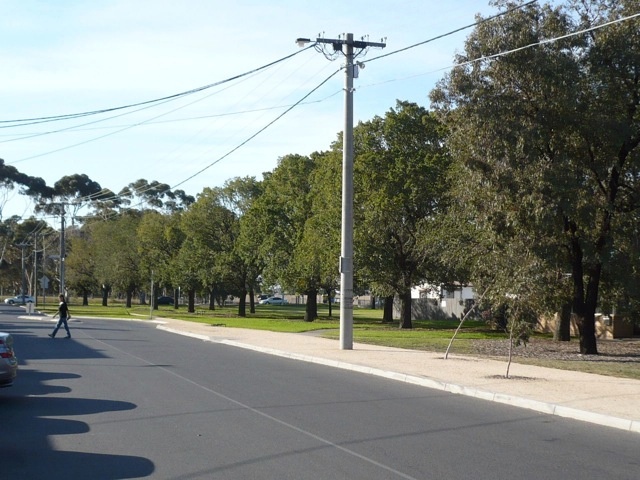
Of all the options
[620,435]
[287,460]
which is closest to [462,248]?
[620,435]

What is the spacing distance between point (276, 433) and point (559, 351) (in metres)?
18.7

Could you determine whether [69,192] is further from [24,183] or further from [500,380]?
[500,380]

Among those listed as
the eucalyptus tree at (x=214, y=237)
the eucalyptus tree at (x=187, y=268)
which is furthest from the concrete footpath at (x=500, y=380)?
the eucalyptus tree at (x=187, y=268)

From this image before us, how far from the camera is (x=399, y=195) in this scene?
39031 millimetres

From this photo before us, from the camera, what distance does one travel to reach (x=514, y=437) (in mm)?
10852

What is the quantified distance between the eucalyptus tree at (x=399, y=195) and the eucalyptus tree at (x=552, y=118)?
13814mm

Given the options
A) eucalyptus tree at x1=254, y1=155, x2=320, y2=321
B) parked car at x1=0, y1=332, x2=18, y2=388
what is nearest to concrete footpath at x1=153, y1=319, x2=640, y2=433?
parked car at x1=0, y1=332, x2=18, y2=388

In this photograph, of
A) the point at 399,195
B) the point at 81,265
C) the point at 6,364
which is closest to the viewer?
the point at 6,364

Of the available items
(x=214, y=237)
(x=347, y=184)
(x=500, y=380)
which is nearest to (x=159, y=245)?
(x=214, y=237)

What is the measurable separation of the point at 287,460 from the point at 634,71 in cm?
1897

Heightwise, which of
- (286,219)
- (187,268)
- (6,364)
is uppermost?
(286,219)

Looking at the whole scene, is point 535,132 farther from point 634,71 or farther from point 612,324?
point 612,324

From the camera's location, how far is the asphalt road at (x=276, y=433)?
8680 millimetres

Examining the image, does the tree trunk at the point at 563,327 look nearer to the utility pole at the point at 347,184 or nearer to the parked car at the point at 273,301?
the utility pole at the point at 347,184
